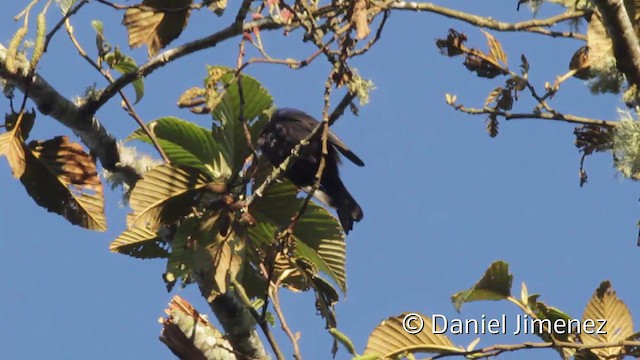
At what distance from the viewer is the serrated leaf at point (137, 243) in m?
4.79

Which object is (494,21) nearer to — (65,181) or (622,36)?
(622,36)

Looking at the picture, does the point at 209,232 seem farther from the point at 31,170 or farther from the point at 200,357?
the point at 31,170

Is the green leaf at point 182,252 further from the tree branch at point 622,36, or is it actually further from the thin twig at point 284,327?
the tree branch at point 622,36

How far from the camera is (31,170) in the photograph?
14.7 ft

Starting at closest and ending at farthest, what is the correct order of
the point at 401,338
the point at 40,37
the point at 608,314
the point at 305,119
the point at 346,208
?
the point at 401,338
the point at 608,314
the point at 40,37
the point at 346,208
the point at 305,119

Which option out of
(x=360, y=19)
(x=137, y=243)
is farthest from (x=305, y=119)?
(x=360, y=19)

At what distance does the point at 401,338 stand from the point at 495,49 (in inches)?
44.5

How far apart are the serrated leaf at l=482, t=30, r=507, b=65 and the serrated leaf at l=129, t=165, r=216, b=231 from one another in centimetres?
109

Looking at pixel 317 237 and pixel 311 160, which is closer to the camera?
pixel 317 237

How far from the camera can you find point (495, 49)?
4.28 metres

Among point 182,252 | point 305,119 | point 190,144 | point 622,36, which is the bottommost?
point 182,252

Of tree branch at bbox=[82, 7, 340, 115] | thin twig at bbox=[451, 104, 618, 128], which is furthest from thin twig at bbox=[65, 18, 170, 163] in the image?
thin twig at bbox=[451, 104, 618, 128]

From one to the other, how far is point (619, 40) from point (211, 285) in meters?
1.59

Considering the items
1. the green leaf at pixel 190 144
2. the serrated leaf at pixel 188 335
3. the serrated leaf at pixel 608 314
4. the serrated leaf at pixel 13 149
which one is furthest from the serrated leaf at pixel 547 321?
the serrated leaf at pixel 13 149
